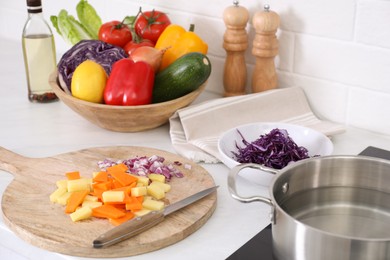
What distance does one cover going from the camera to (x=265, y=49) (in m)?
1.50

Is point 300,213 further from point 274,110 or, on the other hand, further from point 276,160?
point 274,110

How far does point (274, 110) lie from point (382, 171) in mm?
520

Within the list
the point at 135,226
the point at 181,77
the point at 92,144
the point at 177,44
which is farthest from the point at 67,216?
the point at 177,44

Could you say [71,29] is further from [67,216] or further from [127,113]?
[67,216]

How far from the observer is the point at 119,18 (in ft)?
6.17

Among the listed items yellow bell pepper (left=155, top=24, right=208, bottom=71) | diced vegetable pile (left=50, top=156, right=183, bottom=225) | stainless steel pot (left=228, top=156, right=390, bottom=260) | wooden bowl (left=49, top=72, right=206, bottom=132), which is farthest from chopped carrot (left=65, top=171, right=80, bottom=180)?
yellow bell pepper (left=155, top=24, right=208, bottom=71)

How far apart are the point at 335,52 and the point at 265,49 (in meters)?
0.16

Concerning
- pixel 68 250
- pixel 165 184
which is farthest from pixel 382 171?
pixel 68 250

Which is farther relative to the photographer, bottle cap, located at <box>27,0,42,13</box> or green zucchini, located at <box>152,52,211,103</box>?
bottle cap, located at <box>27,0,42,13</box>

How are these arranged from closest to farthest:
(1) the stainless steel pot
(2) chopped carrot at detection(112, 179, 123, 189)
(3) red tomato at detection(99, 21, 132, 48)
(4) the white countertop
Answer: (1) the stainless steel pot → (4) the white countertop → (2) chopped carrot at detection(112, 179, 123, 189) → (3) red tomato at detection(99, 21, 132, 48)

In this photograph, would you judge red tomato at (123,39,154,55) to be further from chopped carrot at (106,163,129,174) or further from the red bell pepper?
chopped carrot at (106,163,129,174)

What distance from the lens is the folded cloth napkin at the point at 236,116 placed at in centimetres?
142

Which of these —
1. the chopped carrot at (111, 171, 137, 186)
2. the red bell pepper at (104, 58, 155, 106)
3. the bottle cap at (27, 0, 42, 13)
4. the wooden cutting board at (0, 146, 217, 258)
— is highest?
the bottle cap at (27, 0, 42, 13)

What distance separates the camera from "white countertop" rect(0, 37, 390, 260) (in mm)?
1071
